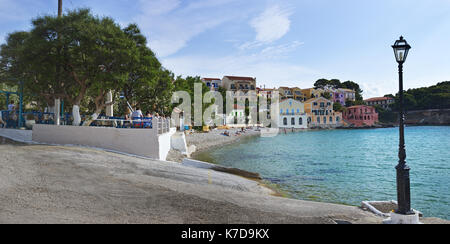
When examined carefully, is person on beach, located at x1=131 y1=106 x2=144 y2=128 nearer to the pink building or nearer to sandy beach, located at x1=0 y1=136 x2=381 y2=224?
sandy beach, located at x1=0 y1=136 x2=381 y2=224

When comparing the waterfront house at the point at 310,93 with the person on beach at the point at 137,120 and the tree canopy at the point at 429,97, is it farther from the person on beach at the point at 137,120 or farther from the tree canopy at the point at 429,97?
the person on beach at the point at 137,120

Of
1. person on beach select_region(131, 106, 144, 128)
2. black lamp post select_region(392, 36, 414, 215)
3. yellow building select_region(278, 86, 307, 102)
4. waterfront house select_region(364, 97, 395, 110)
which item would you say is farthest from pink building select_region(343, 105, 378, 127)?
black lamp post select_region(392, 36, 414, 215)

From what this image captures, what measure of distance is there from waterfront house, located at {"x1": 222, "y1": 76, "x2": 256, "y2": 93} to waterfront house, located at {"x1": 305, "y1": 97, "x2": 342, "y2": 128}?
1935cm

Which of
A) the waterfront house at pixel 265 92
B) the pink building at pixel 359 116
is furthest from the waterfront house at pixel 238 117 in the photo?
the pink building at pixel 359 116

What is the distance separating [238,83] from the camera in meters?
92.1

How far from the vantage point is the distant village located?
8950 centimetres

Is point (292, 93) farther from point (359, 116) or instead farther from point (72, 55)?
point (72, 55)

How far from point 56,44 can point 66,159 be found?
865 centimetres

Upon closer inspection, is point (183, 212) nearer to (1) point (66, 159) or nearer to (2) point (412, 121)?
(1) point (66, 159)

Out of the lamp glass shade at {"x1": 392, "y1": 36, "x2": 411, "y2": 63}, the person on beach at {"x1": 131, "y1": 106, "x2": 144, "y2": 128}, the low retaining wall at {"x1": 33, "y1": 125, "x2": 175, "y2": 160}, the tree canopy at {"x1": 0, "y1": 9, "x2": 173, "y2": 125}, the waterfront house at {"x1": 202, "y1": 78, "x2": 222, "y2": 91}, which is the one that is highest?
the waterfront house at {"x1": 202, "y1": 78, "x2": 222, "y2": 91}

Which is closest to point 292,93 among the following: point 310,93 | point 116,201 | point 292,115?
point 310,93
